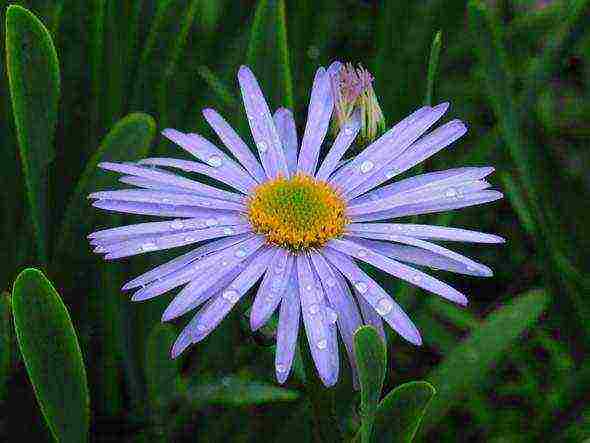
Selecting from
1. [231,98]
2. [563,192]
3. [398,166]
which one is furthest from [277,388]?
[563,192]

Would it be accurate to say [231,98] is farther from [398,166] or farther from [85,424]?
[85,424]

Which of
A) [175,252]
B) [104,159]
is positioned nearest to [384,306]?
[104,159]

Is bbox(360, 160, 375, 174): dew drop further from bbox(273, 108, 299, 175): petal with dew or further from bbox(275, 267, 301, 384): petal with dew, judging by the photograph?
bbox(275, 267, 301, 384): petal with dew

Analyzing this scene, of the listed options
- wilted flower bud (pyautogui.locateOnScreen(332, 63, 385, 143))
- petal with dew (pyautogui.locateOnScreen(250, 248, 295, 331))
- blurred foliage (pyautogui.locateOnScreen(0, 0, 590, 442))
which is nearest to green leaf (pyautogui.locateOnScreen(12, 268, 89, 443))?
blurred foliage (pyautogui.locateOnScreen(0, 0, 590, 442))

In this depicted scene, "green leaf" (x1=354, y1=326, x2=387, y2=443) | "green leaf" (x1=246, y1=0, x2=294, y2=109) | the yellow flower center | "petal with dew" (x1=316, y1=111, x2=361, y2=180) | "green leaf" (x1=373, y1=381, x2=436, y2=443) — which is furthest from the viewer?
"green leaf" (x1=246, y1=0, x2=294, y2=109)

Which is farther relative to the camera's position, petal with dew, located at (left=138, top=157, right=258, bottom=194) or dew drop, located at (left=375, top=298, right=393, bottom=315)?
petal with dew, located at (left=138, top=157, right=258, bottom=194)

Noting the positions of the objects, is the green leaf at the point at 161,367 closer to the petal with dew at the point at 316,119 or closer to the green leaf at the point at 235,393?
the green leaf at the point at 235,393

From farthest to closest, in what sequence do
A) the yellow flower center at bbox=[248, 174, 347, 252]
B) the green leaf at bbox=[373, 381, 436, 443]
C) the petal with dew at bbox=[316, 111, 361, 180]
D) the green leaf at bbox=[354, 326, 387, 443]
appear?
the petal with dew at bbox=[316, 111, 361, 180], the yellow flower center at bbox=[248, 174, 347, 252], the green leaf at bbox=[373, 381, 436, 443], the green leaf at bbox=[354, 326, 387, 443]

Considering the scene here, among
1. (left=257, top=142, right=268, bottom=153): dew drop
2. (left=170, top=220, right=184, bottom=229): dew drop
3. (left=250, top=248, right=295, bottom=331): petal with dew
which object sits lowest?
(left=250, top=248, right=295, bottom=331): petal with dew
